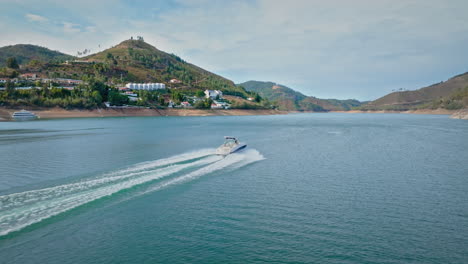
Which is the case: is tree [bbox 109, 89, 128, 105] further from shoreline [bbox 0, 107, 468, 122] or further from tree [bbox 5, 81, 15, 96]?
tree [bbox 5, 81, 15, 96]

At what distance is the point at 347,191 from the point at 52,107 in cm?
13866

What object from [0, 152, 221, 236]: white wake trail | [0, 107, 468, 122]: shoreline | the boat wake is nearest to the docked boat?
[0, 107, 468, 122]: shoreline

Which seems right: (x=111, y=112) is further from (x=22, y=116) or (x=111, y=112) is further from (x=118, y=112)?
(x=22, y=116)

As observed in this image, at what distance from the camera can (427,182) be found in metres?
27.5

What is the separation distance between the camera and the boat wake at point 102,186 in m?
17.7

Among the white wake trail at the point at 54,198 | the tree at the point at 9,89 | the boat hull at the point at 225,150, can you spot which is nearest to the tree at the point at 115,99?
the tree at the point at 9,89

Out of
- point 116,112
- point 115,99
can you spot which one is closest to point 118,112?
point 116,112

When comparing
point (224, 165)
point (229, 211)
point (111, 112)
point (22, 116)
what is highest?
point (111, 112)

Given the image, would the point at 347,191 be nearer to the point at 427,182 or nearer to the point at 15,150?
the point at 427,182

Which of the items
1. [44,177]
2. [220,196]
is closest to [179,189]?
[220,196]

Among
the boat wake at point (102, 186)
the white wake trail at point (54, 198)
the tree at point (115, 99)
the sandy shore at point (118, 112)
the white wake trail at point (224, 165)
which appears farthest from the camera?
the tree at point (115, 99)

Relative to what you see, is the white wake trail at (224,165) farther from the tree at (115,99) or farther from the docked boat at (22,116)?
the tree at (115,99)

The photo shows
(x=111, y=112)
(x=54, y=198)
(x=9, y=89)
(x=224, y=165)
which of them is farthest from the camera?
(x=111, y=112)

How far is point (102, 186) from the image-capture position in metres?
24.0
